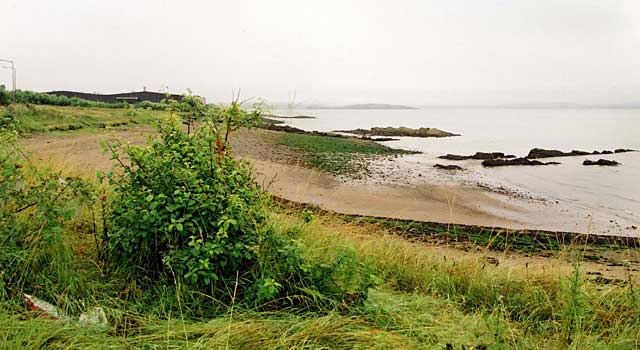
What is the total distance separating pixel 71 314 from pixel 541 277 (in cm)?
464

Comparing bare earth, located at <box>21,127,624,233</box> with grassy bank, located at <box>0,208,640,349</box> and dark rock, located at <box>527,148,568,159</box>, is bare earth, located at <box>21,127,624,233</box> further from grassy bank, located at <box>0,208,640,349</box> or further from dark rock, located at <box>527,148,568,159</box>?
dark rock, located at <box>527,148,568,159</box>

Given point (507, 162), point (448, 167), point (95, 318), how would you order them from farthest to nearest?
point (507, 162) → point (448, 167) → point (95, 318)

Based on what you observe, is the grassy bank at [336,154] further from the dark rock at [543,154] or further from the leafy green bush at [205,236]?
the leafy green bush at [205,236]

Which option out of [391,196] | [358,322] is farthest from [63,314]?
[391,196]

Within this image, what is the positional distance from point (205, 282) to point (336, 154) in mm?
24048

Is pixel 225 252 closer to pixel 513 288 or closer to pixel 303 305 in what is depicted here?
pixel 303 305

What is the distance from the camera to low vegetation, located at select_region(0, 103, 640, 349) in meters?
2.93

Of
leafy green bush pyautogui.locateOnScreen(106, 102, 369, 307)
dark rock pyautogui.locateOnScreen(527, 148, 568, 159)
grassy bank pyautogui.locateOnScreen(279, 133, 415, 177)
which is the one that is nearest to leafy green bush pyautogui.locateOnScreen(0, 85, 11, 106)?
grassy bank pyautogui.locateOnScreen(279, 133, 415, 177)

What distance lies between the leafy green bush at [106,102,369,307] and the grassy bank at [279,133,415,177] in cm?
1636

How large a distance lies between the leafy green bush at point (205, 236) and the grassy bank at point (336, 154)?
16361 millimetres

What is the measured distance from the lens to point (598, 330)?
3.70 m

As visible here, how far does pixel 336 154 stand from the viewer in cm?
2712

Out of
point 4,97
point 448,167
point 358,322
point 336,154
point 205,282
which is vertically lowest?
point 448,167

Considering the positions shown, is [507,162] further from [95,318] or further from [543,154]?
[95,318]
